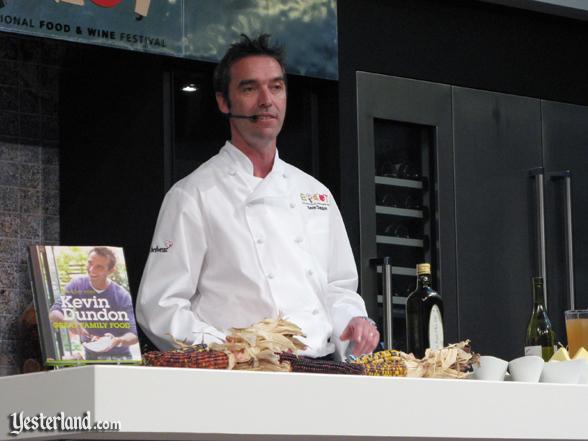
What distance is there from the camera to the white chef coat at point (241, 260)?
9.04 ft

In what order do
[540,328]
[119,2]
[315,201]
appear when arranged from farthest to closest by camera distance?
[119,2] → [315,201] → [540,328]

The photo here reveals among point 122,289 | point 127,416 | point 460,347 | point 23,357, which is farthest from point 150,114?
point 127,416

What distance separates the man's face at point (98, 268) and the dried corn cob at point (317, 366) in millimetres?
275

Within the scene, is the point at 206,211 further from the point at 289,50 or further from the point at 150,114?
the point at 289,50

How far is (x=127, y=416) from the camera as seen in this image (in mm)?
1420

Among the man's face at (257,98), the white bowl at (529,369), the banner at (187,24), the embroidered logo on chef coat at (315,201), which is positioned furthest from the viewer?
the banner at (187,24)

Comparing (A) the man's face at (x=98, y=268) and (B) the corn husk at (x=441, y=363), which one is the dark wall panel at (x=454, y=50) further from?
(A) the man's face at (x=98, y=268)

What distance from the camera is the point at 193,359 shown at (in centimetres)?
163

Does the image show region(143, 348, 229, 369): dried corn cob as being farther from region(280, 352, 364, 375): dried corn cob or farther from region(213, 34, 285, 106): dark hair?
region(213, 34, 285, 106): dark hair

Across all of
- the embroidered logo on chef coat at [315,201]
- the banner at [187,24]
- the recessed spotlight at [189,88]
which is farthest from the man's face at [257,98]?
the recessed spotlight at [189,88]

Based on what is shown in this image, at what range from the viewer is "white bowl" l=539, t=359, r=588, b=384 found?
1945 millimetres

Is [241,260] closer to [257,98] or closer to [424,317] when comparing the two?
[257,98]

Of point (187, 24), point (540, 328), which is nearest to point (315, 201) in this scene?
point (540, 328)

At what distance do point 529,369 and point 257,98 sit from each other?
3.99 ft
